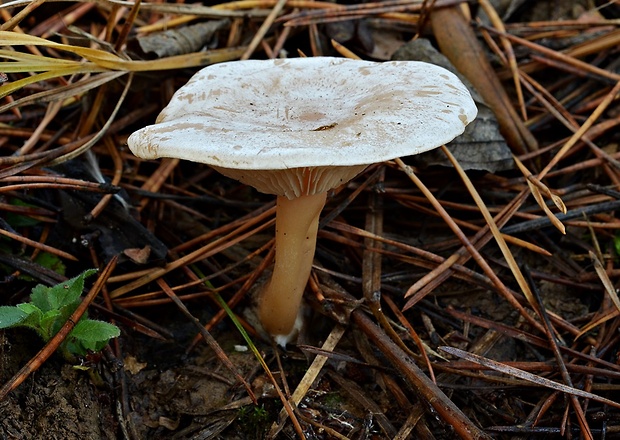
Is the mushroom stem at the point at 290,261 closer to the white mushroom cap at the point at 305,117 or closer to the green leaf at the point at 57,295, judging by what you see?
the white mushroom cap at the point at 305,117

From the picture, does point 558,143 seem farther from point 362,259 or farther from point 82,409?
point 82,409

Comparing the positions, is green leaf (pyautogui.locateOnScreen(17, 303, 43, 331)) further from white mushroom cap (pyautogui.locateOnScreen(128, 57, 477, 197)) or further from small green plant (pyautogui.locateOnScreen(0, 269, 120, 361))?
white mushroom cap (pyautogui.locateOnScreen(128, 57, 477, 197))

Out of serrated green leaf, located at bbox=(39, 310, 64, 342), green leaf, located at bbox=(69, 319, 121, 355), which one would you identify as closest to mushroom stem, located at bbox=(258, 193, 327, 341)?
green leaf, located at bbox=(69, 319, 121, 355)

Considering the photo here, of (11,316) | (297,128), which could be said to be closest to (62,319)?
(11,316)

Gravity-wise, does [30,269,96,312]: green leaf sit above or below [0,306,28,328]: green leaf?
below

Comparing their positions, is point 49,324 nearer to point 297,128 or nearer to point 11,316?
point 11,316

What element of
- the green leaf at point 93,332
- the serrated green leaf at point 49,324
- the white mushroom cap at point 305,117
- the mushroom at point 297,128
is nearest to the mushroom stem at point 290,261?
the mushroom at point 297,128
